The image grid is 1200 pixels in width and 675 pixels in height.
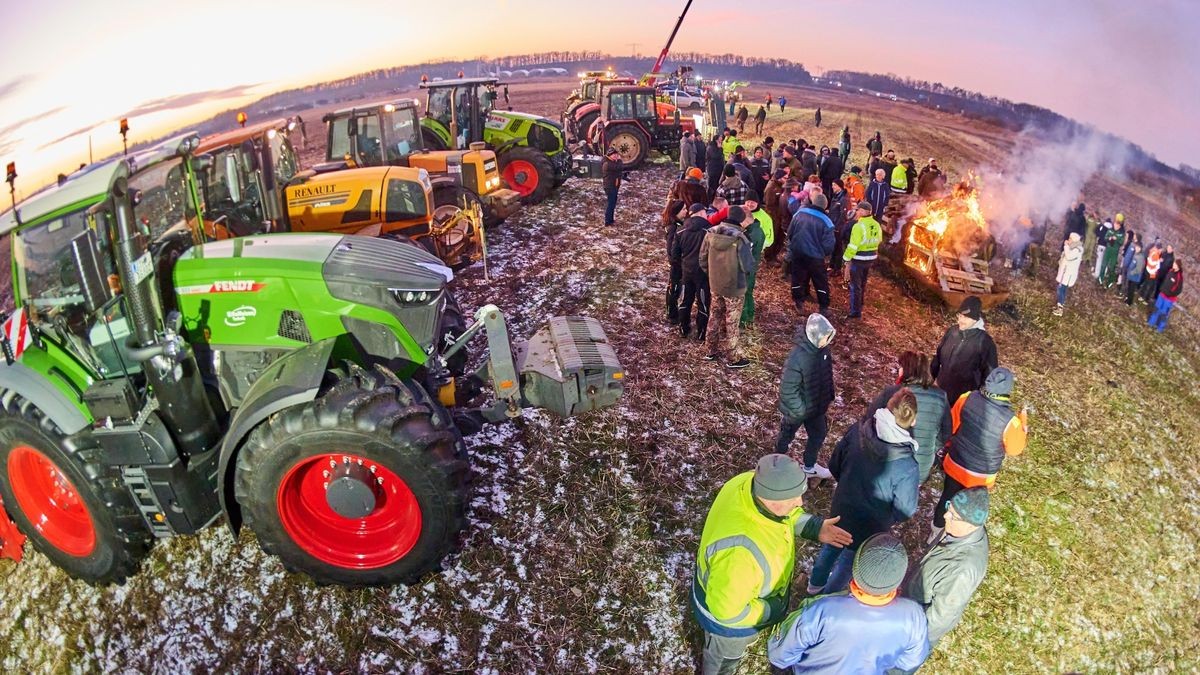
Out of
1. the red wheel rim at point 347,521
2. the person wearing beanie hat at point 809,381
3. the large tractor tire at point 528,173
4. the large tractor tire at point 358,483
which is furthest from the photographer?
the large tractor tire at point 528,173

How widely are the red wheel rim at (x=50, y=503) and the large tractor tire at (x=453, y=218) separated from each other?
541 cm

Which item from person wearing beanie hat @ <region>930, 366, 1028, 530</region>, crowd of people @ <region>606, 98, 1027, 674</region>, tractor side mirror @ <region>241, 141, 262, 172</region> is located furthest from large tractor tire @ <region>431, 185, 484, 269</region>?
person wearing beanie hat @ <region>930, 366, 1028, 530</region>

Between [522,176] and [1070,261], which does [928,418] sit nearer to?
[1070,261]

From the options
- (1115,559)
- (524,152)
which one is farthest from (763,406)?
(524,152)

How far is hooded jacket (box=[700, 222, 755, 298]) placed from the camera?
6684 mm

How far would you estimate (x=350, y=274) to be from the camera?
14.6ft

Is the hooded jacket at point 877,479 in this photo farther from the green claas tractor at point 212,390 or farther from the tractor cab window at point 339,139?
the tractor cab window at point 339,139

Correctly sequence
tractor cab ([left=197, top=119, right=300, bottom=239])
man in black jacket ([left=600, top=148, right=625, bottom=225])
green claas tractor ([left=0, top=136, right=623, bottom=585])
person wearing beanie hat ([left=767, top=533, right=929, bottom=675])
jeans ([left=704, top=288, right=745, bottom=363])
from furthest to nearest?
1. man in black jacket ([left=600, top=148, right=625, bottom=225])
2. jeans ([left=704, top=288, right=745, bottom=363])
3. tractor cab ([left=197, top=119, right=300, bottom=239])
4. green claas tractor ([left=0, top=136, right=623, bottom=585])
5. person wearing beanie hat ([left=767, top=533, right=929, bottom=675])

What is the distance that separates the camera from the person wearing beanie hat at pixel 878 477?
3934 millimetres

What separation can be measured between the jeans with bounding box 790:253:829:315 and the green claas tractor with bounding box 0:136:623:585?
15.2 ft

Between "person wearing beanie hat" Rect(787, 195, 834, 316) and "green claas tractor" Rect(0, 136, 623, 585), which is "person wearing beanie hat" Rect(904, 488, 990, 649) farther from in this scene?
"person wearing beanie hat" Rect(787, 195, 834, 316)

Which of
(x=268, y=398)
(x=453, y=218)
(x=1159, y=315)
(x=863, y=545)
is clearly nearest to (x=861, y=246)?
(x=453, y=218)

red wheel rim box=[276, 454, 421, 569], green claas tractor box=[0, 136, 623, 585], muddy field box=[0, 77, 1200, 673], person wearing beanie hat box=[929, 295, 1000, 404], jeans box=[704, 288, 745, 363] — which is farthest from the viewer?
jeans box=[704, 288, 745, 363]

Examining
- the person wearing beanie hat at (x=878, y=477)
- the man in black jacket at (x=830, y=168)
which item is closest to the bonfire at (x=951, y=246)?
the man in black jacket at (x=830, y=168)
